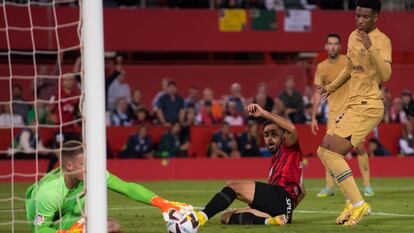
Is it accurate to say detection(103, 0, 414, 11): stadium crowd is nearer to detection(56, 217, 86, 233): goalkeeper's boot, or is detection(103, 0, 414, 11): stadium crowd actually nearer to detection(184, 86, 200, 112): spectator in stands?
detection(184, 86, 200, 112): spectator in stands

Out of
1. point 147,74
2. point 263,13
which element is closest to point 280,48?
point 263,13

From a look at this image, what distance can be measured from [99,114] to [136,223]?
11.4 feet

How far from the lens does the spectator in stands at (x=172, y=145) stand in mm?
19266

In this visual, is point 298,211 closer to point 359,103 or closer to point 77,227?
point 359,103

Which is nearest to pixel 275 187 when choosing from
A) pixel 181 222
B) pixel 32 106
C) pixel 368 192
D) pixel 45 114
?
pixel 181 222

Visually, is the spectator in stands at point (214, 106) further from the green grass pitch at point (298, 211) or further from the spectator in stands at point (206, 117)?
the green grass pitch at point (298, 211)

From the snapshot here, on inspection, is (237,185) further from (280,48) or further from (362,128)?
(280,48)

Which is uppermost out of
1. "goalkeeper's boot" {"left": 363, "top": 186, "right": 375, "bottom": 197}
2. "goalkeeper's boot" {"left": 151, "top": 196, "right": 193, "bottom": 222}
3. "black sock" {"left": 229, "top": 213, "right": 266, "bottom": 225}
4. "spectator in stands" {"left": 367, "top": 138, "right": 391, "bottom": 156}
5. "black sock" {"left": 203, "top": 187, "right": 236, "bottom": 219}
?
"goalkeeper's boot" {"left": 151, "top": 196, "right": 193, "bottom": 222}

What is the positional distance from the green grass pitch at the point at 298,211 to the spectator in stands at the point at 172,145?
174 cm

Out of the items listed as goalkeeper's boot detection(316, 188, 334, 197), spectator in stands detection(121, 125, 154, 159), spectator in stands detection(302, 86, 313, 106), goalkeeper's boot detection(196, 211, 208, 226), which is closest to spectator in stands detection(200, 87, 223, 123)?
spectator in stands detection(121, 125, 154, 159)

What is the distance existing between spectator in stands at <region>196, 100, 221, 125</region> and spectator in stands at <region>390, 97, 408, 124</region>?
13.2 feet

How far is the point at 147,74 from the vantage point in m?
22.8

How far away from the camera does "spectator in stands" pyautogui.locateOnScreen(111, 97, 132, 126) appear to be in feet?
65.7

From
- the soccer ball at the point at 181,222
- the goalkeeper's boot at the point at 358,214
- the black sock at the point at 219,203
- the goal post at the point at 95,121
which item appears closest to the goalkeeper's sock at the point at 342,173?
the goalkeeper's boot at the point at 358,214
